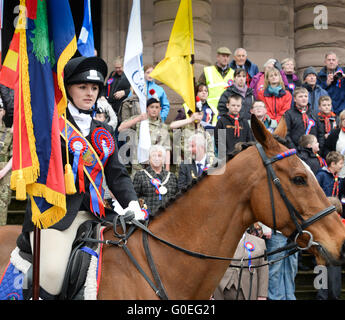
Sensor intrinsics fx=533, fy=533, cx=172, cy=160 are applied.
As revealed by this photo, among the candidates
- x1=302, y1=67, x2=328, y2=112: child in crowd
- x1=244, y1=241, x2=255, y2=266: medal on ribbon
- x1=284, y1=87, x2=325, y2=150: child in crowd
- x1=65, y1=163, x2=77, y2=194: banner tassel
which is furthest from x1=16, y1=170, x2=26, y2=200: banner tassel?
x1=302, y1=67, x2=328, y2=112: child in crowd

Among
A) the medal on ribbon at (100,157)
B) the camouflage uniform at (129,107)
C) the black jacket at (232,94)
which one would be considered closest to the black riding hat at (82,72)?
the medal on ribbon at (100,157)

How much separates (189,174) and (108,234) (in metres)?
4.18

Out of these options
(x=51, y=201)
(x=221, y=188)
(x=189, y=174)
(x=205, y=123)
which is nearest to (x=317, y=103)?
(x=205, y=123)

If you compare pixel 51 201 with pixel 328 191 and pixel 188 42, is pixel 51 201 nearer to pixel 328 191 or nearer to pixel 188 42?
pixel 188 42

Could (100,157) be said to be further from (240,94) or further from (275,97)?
(275,97)

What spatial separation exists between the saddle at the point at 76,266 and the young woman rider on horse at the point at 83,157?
0.08 m

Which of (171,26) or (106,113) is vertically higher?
(171,26)

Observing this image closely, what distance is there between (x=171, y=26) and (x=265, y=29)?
10.2ft

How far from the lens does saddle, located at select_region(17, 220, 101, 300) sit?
373 centimetres

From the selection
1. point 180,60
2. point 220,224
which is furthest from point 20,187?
point 180,60

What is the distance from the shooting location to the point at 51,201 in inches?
142

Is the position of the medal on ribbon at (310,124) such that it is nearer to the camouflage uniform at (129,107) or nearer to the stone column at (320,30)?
the camouflage uniform at (129,107)

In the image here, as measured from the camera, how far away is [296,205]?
3842mm
